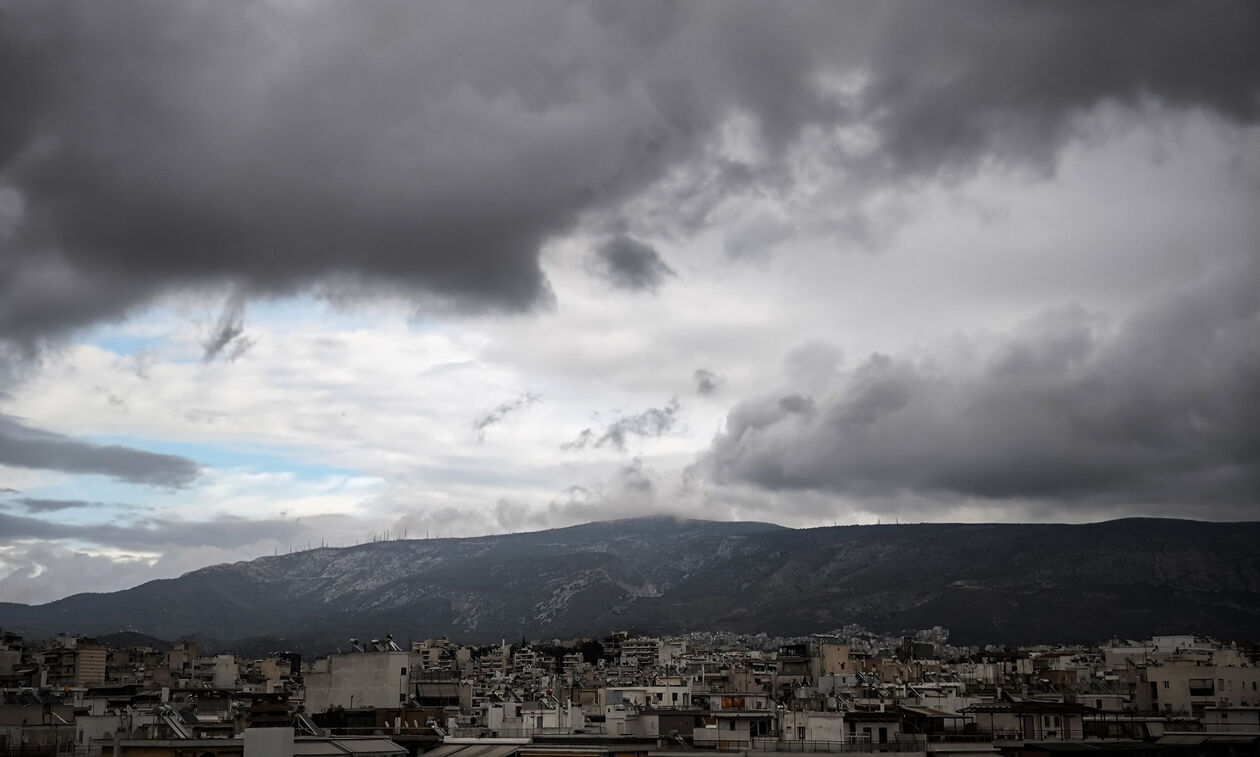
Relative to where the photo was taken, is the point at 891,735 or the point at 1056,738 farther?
the point at 1056,738

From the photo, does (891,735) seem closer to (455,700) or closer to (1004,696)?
(1004,696)

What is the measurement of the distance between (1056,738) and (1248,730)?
1540 centimetres

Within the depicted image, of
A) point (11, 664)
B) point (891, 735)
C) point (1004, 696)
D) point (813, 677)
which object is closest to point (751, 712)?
point (891, 735)

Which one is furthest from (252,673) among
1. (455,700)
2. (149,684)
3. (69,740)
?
(69,740)

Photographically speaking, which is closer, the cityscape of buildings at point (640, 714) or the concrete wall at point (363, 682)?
the cityscape of buildings at point (640, 714)

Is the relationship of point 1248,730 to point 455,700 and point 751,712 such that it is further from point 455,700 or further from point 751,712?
point 455,700

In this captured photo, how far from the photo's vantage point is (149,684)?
128 meters

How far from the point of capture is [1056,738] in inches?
2763

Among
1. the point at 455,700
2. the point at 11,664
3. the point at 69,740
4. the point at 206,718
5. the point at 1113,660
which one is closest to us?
the point at 69,740

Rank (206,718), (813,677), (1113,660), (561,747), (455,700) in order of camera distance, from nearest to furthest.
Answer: (561,747) → (206,718) → (455,700) → (813,677) → (1113,660)

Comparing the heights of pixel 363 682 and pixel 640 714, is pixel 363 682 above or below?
above

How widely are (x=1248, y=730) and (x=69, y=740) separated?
220 ft

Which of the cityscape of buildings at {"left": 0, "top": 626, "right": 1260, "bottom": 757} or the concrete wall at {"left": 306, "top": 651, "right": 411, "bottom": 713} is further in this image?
the concrete wall at {"left": 306, "top": 651, "right": 411, "bottom": 713}

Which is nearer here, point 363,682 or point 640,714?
point 640,714
